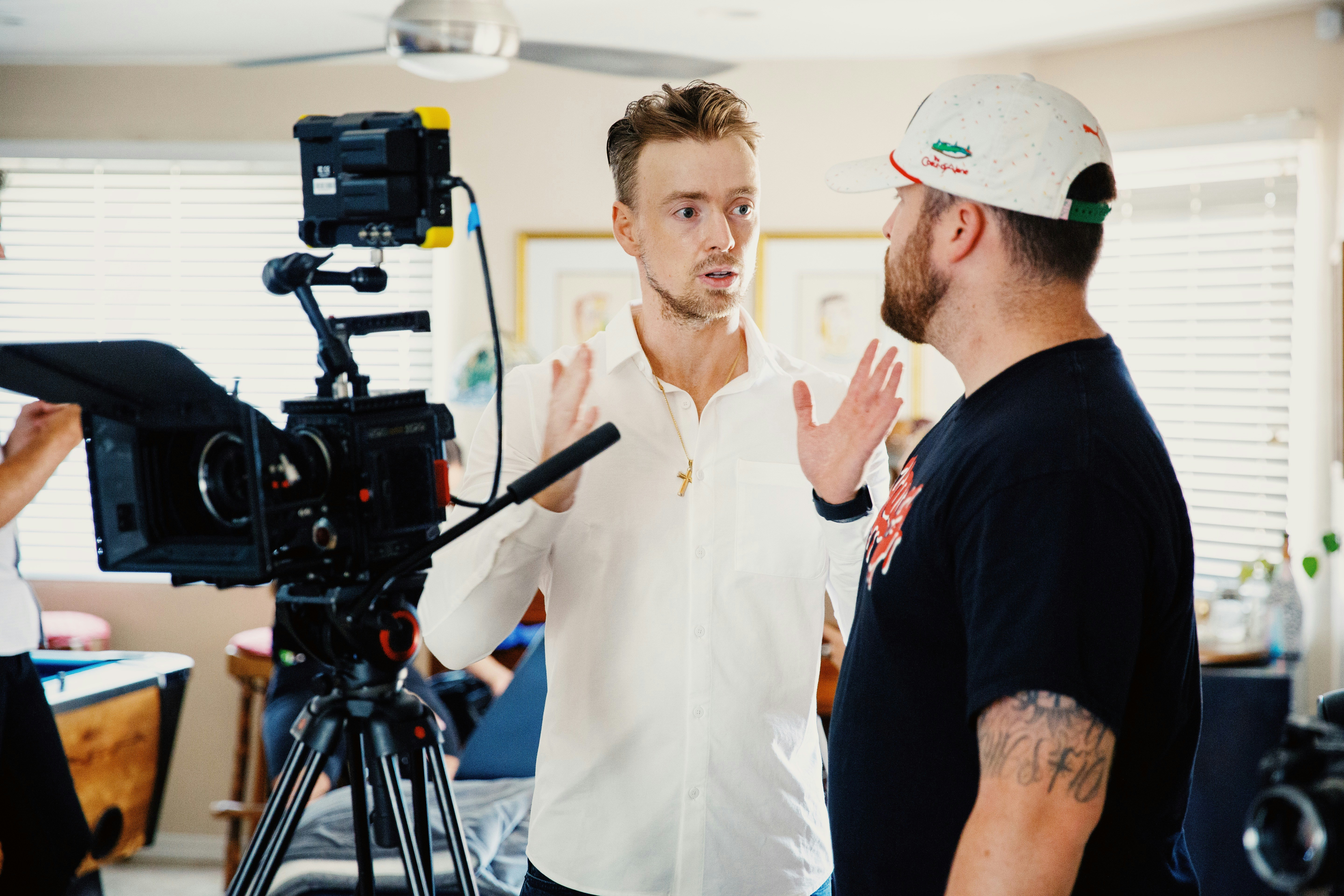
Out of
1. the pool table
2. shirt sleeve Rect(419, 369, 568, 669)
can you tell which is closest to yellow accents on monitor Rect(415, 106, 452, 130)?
shirt sleeve Rect(419, 369, 568, 669)

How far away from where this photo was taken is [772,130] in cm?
380

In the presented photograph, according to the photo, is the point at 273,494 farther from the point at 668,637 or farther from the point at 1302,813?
the point at 1302,813

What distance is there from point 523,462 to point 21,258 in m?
3.56

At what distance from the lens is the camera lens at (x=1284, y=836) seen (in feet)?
1.94

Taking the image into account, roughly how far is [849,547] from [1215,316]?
260 centimetres

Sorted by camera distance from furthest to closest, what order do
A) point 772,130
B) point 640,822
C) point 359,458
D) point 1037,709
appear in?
point 772,130 < point 640,822 < point 359,458 < point 1037,709

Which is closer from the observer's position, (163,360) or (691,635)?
(163,360)

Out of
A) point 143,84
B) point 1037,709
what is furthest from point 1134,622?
point 143,84

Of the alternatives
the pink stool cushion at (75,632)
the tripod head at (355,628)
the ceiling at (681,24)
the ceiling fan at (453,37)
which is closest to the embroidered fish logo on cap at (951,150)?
the tripod head at (355,628)

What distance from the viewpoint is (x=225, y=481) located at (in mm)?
1002

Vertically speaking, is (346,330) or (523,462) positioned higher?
(346,330)

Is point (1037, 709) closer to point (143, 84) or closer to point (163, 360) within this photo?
point (163, 360)

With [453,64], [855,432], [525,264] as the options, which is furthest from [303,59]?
[855,432]

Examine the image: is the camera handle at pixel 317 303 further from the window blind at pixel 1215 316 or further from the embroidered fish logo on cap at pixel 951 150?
the window blind at pixel 1215 316
